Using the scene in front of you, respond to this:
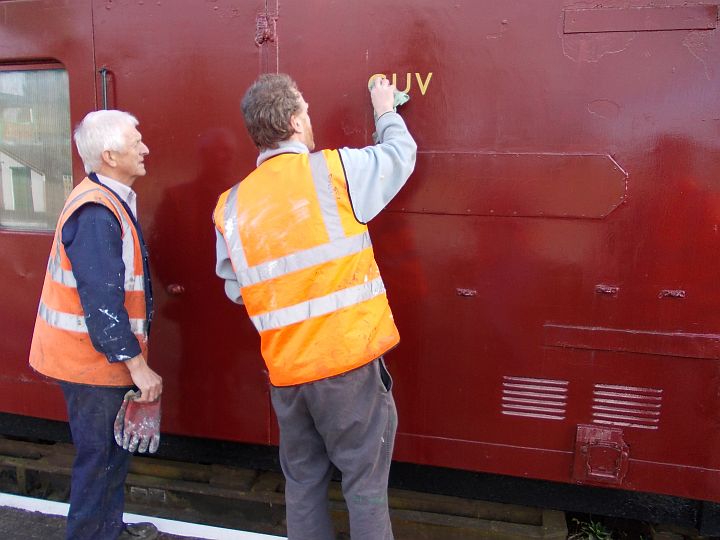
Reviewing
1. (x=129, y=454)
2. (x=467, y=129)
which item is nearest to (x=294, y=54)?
(x=467, y=129)

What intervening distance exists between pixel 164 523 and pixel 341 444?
1.11 m

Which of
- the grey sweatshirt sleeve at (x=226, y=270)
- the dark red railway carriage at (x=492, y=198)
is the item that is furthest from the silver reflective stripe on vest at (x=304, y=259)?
the dark red railway carriage at (x=492, y=198)

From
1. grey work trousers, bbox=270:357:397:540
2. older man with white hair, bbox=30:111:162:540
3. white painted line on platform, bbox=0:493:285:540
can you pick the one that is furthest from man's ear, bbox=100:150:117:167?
white painted line on platform, bbox=0:493:285:540

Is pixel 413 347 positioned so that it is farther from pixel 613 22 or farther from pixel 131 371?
pixel 613 22

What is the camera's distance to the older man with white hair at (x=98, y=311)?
5.81ft

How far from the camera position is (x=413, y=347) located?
6.76 feet

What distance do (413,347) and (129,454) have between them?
1.12 metres

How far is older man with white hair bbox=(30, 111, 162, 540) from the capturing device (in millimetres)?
1771

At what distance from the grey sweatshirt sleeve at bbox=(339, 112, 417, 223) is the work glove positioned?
1.03 metres

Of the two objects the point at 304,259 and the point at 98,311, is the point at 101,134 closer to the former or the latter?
the point at 98,311

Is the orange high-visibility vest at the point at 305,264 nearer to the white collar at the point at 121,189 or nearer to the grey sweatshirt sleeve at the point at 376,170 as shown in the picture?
the grey sweatshirt sleeve at the point at 376,170

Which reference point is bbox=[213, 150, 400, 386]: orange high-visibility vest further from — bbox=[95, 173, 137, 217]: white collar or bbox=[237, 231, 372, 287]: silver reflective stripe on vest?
bbox=[95, 173, 137, 217]: white collar

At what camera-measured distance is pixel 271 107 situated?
157 centimetres

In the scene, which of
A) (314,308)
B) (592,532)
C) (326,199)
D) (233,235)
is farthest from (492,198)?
(592,532)
